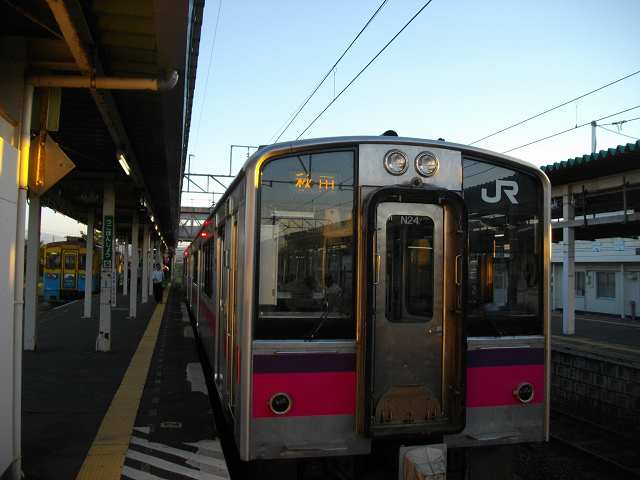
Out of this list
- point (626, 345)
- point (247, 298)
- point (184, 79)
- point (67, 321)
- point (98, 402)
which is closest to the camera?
point (247, 298)

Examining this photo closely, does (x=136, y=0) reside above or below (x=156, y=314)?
above

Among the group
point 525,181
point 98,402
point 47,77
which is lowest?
point 98,402

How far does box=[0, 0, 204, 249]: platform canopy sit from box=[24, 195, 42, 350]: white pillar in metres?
1.24

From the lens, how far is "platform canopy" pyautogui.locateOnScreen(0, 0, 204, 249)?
4445 mm

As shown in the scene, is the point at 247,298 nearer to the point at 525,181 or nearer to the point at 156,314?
the point at 525,181

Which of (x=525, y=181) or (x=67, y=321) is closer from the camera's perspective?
(x=525, y=181)

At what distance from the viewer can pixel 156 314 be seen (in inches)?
734

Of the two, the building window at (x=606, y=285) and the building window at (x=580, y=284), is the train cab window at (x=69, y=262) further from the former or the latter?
the building window at (x=606, y=285)

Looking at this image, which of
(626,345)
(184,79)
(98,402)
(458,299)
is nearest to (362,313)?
(458,299)

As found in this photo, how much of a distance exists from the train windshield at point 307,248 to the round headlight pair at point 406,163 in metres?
0.27

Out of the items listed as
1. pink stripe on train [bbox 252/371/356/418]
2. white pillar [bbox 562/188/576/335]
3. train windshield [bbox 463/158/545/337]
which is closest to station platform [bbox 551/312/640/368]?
white pillar [bbox 562/188/576/335]

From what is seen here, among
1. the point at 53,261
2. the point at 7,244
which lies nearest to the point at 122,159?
the point at 7,244

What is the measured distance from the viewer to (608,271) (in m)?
22.7

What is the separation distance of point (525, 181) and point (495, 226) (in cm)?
48
